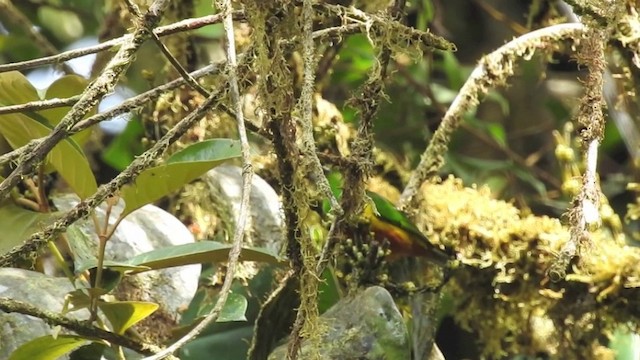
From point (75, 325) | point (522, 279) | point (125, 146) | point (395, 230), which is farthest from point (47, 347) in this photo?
point (125, 146)

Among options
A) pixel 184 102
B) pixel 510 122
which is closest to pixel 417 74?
pixel 510 122

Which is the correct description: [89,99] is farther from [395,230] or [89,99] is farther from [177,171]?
[395,230]

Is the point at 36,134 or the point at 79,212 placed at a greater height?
the point at 36,134

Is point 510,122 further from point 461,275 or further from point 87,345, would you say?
point 87,345

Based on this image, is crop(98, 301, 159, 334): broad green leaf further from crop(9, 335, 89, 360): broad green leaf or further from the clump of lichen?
the clump of lichen

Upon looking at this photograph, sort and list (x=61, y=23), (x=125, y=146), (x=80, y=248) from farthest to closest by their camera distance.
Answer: (x=61, y=23) → (x=125, y=146) → (x=80, y=248)

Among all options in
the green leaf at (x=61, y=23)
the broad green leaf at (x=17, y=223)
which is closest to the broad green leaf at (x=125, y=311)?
the broad green leaf at (x=17, y=223)

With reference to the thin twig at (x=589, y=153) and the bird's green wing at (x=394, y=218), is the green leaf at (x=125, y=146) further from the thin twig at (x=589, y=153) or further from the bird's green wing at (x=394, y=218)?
the thin twig at (x=589, y=153)

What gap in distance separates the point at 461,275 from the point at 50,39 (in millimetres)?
1207

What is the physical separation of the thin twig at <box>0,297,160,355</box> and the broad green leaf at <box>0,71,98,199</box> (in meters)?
0.14

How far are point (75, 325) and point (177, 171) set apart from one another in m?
0.17

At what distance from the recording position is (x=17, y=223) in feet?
2.84

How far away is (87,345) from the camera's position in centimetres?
79

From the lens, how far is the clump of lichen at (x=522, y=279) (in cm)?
108
